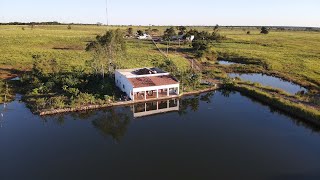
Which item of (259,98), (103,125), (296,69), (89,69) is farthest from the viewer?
(296,69)

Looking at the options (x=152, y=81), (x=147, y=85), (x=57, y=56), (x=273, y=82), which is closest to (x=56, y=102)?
(x=147, y=85)

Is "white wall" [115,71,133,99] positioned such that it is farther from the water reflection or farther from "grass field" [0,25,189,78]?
"grass field" [0,25,189,78]

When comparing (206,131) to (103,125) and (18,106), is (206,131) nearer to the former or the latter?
(103,125)

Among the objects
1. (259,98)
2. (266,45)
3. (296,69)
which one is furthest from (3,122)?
(266,45)

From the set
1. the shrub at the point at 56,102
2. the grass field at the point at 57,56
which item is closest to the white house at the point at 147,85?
the shrub at the point at 56,102

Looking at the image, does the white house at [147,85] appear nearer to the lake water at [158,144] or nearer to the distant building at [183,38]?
the lake water at [158,144]

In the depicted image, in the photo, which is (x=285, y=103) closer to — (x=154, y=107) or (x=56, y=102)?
(x=154, y=107)

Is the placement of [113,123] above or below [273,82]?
below
